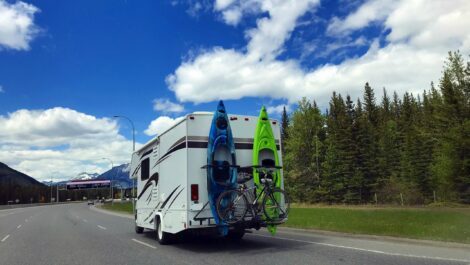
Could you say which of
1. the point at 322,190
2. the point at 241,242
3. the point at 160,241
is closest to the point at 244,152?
the point at 241,242

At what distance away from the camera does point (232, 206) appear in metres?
11.5

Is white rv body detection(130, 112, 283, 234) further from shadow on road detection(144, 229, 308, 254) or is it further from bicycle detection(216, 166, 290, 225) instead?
shadow on road detection(144, 229, 308, 254)

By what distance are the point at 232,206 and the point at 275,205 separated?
4.34ft

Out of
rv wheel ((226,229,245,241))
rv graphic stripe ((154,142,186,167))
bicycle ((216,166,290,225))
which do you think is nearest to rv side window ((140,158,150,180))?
rv graphic stripe ((154,142,186,167))

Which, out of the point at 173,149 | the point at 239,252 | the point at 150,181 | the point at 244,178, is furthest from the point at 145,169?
the point at 239,252

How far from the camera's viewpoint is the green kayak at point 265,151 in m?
12.2

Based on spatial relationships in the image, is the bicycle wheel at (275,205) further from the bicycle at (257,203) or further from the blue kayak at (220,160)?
the blue kayak at (220,160)

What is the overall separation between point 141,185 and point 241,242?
5078 millimetres

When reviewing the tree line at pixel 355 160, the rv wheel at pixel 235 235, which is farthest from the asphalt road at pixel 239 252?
the tree line at pixel 355 160

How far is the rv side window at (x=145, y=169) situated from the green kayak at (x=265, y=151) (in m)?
4.77

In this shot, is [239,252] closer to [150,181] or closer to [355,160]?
[150,181]

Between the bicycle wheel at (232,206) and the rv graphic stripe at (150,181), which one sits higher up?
the rv graphic stripe at (150,181)

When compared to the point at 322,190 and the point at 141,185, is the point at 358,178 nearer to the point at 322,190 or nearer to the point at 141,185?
the point at 322,190

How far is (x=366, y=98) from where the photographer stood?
95.1 meters
